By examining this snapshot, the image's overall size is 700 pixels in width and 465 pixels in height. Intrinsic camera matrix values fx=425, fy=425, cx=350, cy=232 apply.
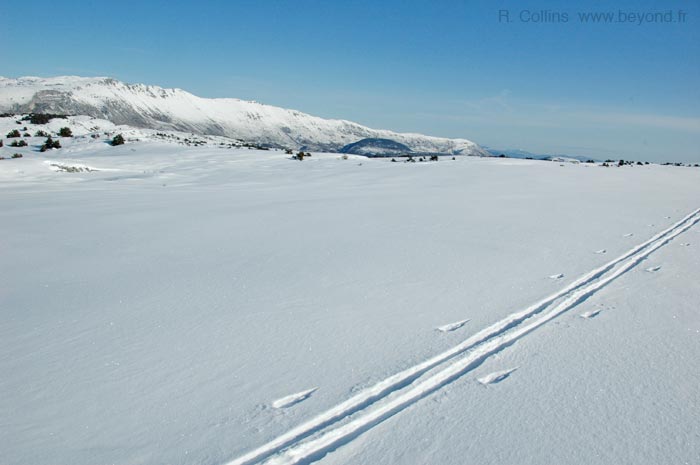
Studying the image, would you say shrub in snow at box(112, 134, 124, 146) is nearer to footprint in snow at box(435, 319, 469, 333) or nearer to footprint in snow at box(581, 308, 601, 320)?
footprint in snow at box(435, 319, 469, 333)

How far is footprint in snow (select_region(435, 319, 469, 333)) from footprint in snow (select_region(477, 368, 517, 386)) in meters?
0.69

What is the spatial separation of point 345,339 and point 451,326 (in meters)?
0.96

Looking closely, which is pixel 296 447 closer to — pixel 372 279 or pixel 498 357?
pixel 498 357

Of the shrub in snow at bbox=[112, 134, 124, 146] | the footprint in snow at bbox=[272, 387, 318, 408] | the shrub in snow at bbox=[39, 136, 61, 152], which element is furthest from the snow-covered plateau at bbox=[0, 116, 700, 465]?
the shrub in snow at bbox=[112, 134, 124, 146]

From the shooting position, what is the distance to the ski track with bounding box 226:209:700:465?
2.25 metres

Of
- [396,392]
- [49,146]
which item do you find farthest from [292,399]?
[49,146]

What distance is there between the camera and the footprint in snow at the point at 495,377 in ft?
9.45

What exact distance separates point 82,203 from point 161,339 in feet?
25.6

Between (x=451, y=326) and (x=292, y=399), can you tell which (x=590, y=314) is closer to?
(x=451, y=326)

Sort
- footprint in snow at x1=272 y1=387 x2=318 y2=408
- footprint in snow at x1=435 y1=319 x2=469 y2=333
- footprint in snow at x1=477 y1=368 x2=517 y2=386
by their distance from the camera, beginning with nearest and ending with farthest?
footprint in snow at x1=272 y1=387 x2=318 y2=408 < footprint in snow at x1=477 y1=368 x2=517 y2=386 < footprint in snow at x1=435 y1=319 x2=469 y2=333

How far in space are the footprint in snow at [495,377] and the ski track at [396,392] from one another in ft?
0.47

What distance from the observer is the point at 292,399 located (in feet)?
8.76

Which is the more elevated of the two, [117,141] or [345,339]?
[117,141]

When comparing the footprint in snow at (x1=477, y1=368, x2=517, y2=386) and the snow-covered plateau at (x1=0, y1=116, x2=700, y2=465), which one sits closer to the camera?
the snow-covered plateau at (x1=0, y1=116, x2=700, y2=465)
